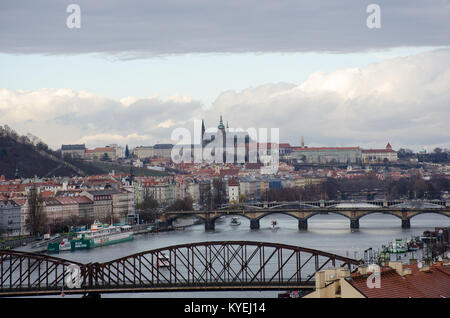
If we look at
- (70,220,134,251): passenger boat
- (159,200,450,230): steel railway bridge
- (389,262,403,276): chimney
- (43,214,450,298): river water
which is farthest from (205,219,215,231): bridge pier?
(389,262,403,276): chimney

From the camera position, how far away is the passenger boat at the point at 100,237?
26.8 metres

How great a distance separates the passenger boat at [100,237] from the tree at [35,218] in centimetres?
167

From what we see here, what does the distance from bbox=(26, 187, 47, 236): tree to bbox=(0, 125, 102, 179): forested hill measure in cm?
1682

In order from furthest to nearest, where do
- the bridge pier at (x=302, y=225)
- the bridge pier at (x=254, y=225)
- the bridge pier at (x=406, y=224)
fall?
1. the bridge pier at (x=254, y=225)
2. the bridge pier at (x=302, y=225)
3. the bridge pier at (x=406, y=224)

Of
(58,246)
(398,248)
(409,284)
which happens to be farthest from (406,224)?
(409,284)

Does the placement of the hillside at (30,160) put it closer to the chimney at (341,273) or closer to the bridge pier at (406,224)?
the bridge pier at (406,224)

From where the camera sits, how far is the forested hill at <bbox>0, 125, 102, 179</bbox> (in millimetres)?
49594

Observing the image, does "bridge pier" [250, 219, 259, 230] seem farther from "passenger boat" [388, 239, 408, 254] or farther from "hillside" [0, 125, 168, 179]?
"hillside" [0, 125, 168, 179]

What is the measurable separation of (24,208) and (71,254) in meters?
8.46

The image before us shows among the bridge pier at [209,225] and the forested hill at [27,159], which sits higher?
the forested hill at [27,159]

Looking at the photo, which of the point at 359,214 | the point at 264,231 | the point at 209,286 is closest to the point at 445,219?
the point at 359,214

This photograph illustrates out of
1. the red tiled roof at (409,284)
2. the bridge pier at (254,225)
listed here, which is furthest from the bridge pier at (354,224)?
the red tiled roof at (409,284)
